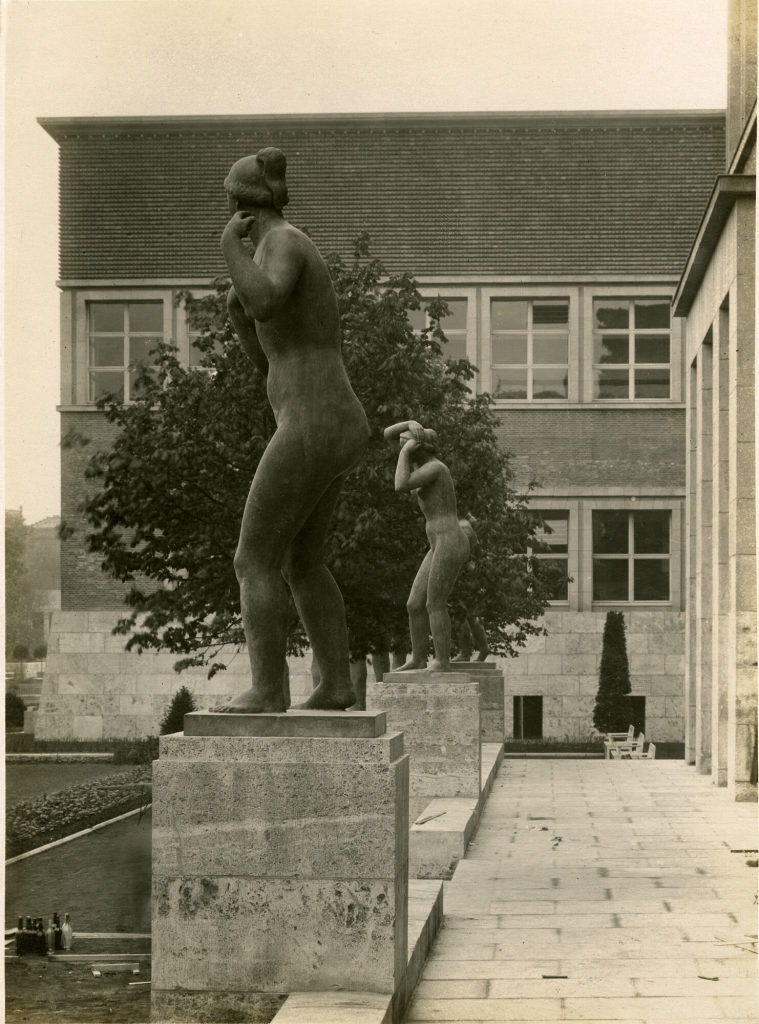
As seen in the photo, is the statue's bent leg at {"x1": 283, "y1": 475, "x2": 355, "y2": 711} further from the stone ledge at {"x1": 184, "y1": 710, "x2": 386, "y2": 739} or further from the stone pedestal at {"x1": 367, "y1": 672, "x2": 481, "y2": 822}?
the stone pedestal at {"x1": 367, "y1": 672, "x2": 481, "y2": 822}

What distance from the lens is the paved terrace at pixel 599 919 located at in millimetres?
7117

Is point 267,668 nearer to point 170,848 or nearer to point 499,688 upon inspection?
point 170,848

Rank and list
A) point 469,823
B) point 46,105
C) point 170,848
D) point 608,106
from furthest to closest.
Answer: point 608,106
point 469,823
point 46,105
point 170,848

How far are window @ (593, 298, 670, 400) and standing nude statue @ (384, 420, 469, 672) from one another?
1021 inches

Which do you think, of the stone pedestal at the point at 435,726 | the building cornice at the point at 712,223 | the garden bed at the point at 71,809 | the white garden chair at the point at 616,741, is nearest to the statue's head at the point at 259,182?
the stone pedestal at the point at 435,726

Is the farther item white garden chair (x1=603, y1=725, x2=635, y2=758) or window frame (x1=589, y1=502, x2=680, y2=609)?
window frame (x1=589, y1=502, x2=680, y2=609)

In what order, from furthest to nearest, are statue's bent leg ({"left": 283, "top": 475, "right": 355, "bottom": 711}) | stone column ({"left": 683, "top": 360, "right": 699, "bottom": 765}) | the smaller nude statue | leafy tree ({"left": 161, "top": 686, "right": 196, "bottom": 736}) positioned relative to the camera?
leafy tree ({"left": 161, "top": 686, "right": 196, "bottom": 736})
stone column ({"left": 683, "top": 360, "right": 699, "bottom": 765})
the smaller nude statue
statue's bent leg ({"left": 283, "top": 475, "right": 355, "bottom": 711})

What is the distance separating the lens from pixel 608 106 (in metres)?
38.3

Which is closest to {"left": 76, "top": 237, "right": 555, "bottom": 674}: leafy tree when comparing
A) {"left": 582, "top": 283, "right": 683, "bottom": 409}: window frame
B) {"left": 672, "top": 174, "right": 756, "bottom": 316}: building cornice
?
{"left": 672, "top": 174, "right": 756, "bottom": 316}: building cornice

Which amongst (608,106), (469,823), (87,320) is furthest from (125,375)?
(469,823)

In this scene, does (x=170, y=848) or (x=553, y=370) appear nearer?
(x=170, y=848)

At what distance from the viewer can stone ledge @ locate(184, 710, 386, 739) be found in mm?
6285

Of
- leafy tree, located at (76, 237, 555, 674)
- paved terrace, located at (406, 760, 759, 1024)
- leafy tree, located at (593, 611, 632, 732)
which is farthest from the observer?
leafy tree, located at (593, 611, 632, 732)

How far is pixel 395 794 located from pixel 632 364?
35361 millimetres
